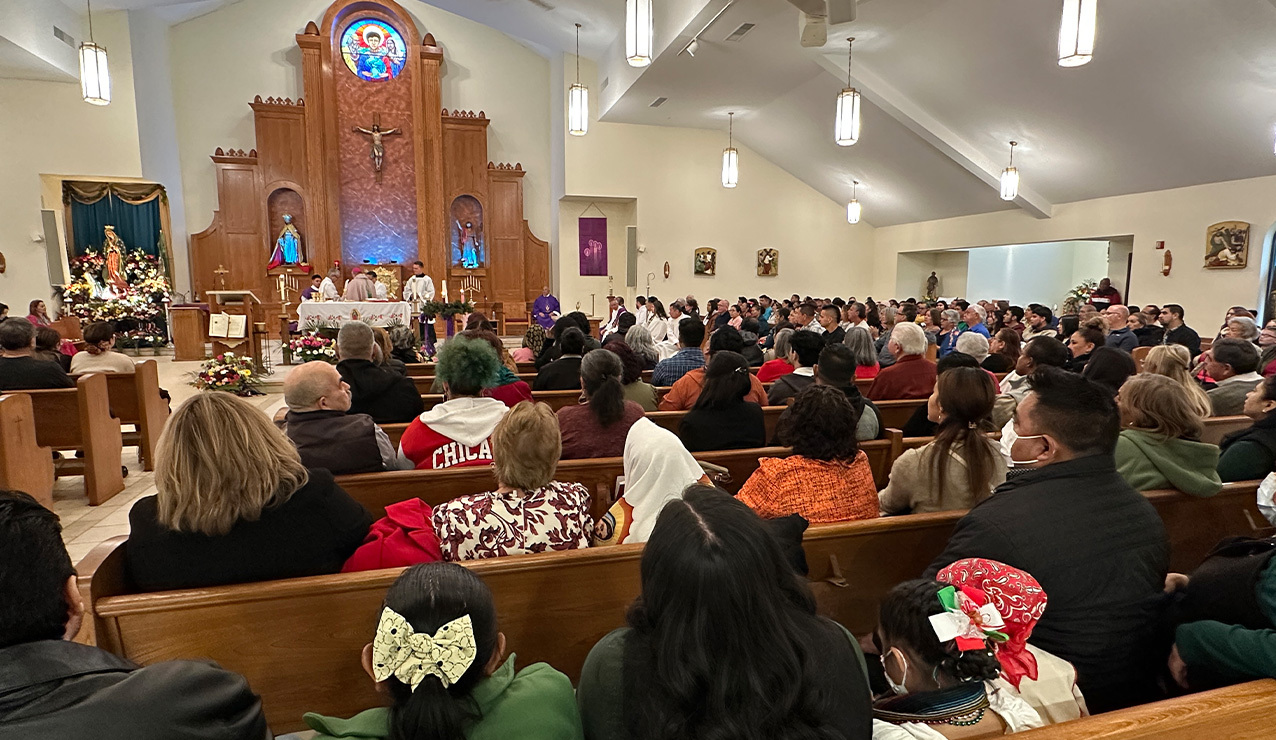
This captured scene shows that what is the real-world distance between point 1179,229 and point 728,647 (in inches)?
403

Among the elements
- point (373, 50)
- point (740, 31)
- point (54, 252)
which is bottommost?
point (54, 252)

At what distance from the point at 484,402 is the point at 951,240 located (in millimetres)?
11725

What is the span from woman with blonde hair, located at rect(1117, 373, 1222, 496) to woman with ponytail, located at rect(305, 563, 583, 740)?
203 centimetres

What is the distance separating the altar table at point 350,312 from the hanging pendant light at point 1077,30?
7601 millimetres

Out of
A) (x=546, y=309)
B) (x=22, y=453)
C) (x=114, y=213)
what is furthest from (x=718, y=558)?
(x=114, y=213)

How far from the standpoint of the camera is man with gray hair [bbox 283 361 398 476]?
239 centimetres

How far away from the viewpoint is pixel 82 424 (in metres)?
3.95

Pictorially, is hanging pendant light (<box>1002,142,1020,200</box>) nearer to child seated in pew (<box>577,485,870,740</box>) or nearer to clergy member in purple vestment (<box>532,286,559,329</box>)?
clergy member in purple vestment (<box>532,286,559,329</box>)

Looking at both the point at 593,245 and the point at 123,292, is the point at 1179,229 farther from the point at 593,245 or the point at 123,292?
the point at 123,292

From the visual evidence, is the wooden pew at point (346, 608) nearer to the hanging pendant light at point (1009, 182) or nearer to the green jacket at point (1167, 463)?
the green jacket at point (1167, 463)

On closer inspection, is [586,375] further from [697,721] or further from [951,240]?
[951,240]

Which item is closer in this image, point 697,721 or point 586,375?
point 697,721

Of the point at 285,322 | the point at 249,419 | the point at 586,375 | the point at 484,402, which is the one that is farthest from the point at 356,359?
the point at 285,322

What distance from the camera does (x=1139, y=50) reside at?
6582 millimetres
